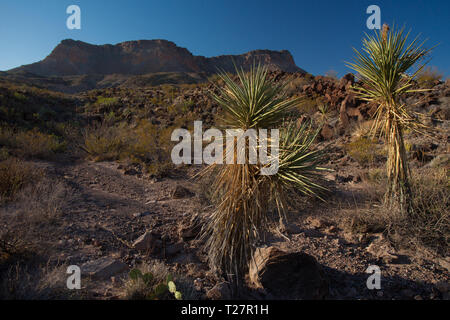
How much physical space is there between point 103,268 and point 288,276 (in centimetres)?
220

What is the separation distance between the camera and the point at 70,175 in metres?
6.73

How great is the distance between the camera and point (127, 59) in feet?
224

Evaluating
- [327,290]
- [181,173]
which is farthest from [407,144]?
[181,173]

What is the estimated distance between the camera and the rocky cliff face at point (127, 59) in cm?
6091

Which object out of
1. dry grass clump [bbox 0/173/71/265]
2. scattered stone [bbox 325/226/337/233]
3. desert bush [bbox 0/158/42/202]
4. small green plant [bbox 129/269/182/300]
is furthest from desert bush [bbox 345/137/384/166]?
desert bush [bbox 0/158/42/202]

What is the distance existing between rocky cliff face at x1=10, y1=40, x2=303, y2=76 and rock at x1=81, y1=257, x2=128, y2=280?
6242cm

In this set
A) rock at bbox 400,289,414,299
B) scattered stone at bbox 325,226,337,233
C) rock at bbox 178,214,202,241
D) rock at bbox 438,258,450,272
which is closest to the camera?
rock at bbox 400,289,414,299

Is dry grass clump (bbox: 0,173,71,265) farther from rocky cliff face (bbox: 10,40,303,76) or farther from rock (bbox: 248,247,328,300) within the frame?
rocky cliff face (bbox: 10,40,303,76)

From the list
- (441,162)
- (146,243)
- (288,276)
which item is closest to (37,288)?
(146,243)

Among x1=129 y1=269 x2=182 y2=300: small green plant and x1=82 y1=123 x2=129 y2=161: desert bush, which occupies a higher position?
x1=82 y1=123 x2=129 y2=161: desert bush

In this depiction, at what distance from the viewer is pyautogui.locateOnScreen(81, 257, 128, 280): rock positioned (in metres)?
2.71

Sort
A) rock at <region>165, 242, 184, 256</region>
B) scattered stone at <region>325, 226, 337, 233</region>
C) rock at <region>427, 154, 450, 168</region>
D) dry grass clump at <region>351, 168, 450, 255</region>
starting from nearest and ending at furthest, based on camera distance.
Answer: dry grass clump at <region>351, 168, 450, 255</region> → rock at <region>165, 242, 184, 256</region> → scattered stone at <region>325, 226, 337, 233</region> → rock at <region>427, 154, 450, 168</region>

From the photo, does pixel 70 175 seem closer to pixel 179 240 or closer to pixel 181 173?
pixel 181 173

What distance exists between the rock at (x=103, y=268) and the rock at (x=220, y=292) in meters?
1.17
